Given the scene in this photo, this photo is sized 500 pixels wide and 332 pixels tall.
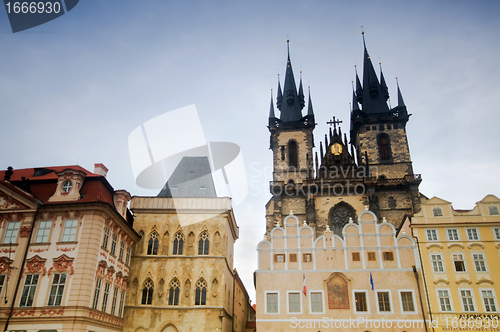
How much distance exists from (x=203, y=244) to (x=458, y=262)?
16.0 metres

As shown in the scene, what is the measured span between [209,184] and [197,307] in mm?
9218

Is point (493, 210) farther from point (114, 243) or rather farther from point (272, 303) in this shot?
point (114, 243)

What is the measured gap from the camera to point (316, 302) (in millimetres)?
23266

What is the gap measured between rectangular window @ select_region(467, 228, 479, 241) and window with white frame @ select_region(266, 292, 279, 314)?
1234 cm

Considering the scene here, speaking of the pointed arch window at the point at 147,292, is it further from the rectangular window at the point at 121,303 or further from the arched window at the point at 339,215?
the arched window at the point at 339,215

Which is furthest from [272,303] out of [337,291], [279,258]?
[337,291]

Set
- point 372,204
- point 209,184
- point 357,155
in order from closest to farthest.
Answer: point 209,184, point 372,204, point 357,155

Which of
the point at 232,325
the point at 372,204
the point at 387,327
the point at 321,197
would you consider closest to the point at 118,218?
the point at 232,325

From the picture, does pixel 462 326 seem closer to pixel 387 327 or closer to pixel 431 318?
pixel 431 318

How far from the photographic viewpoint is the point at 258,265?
24391mm

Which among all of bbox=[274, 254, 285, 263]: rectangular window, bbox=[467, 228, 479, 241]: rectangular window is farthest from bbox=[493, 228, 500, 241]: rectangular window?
bbox=[274, 254, 285, 263]: rectangular window

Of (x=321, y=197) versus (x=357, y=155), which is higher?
(x=357, y=155)

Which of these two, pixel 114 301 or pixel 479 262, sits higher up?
pixel 479 262

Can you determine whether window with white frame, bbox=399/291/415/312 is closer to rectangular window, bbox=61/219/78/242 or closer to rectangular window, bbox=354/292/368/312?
rectangular window, bbox=354/292/368/312
